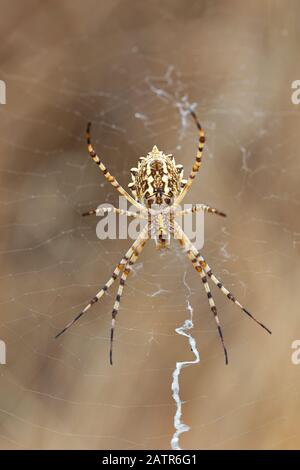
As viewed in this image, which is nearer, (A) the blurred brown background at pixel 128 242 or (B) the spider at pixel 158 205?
(B) the spider at pixel 158 205

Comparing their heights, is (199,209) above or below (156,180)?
below

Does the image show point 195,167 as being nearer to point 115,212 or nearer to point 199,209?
point 199,209

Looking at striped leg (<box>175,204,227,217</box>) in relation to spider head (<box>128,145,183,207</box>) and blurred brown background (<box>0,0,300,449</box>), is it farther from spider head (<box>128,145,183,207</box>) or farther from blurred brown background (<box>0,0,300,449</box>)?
blurred brown background (<box>0,0,300,449</box>)

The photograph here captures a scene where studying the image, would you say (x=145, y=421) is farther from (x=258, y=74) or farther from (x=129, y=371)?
(x=258, y=74)

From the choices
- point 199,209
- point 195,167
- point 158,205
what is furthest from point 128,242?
point 195,167

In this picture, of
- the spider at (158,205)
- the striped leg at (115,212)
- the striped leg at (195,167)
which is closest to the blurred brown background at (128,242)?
the spider at (158,205)

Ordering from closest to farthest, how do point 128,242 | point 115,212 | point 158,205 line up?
1. point 115,212
2. point 158,205
3. point 128,242

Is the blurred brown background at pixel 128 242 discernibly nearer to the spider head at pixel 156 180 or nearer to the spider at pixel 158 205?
the spider at pixel 158 205
